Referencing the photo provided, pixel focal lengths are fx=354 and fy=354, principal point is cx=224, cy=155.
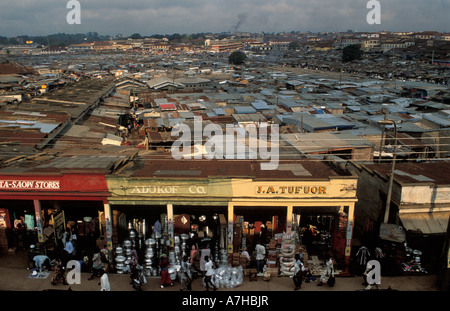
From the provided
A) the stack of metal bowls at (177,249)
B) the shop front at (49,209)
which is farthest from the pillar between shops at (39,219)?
the stack of metal bowls at (177,249)

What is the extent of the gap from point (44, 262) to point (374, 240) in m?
10.4

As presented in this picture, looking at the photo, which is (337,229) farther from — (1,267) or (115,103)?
(115,103)

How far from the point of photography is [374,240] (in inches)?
464

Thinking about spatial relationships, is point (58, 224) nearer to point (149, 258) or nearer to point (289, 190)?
point (149, 258)

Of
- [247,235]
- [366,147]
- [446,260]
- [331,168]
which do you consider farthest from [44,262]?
[366,147]

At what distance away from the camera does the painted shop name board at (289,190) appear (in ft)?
35.6

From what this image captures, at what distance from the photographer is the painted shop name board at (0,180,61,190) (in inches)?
428

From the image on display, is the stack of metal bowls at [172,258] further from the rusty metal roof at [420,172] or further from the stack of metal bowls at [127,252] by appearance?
the rusty metal roof at [420,172]

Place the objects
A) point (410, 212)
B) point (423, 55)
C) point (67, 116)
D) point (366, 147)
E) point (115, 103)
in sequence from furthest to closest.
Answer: point (423, 55) → point (115, 103) → point (67, 116) → point (366, 147) → point (410, 212)

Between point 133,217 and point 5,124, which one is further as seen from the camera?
point 5,124

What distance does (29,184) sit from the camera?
10898 millimetres

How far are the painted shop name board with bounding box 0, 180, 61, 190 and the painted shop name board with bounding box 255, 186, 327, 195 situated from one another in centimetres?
630

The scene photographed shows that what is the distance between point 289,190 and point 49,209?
857 centimetres

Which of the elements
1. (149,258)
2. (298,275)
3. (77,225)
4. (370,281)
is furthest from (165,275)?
(370,281)
